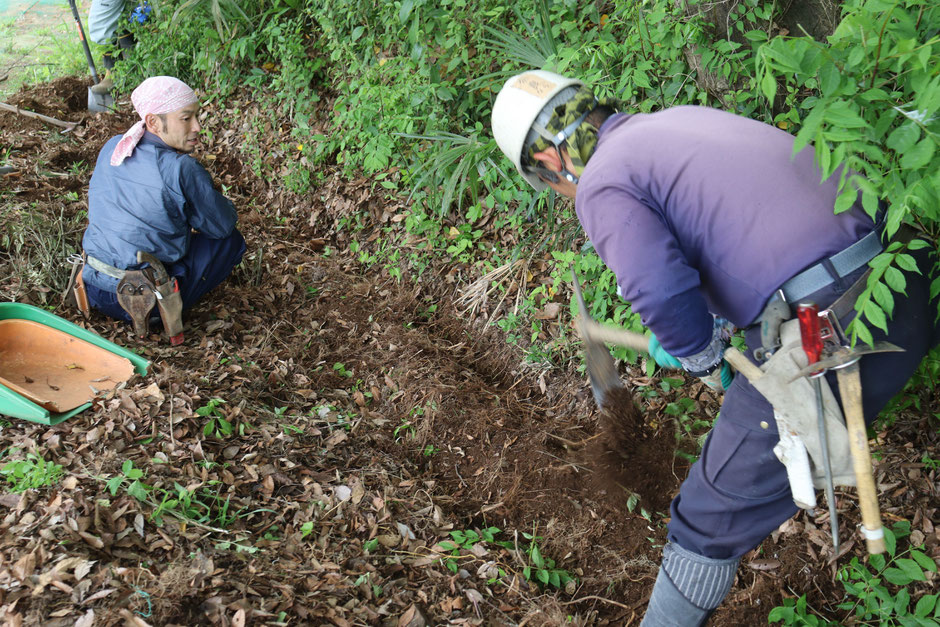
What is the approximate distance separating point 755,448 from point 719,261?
1.83 ft

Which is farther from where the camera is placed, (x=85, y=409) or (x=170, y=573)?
(x=85, y=409)

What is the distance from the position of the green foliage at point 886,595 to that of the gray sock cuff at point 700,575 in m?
0.61

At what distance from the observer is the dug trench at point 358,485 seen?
251 centimetres

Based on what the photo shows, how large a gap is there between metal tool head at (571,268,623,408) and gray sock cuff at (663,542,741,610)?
2.91 feet

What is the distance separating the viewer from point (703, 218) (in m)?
1.95

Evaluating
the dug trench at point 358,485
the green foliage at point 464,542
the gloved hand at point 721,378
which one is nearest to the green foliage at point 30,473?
the dug trench at point 358,485

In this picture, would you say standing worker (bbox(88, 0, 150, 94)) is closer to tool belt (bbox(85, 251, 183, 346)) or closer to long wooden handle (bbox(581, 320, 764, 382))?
tool belt (bbox(85, 251, 183, 346))

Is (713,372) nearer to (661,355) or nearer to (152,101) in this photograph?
(661,355)

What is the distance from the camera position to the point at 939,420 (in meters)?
2.91

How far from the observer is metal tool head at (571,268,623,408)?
2.89 m

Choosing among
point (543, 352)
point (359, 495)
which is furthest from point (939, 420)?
point (359, 495)

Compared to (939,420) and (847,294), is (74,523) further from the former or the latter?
(939,420)

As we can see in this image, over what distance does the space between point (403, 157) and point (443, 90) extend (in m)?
0.67

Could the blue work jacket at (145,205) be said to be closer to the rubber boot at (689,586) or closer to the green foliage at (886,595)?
the rubber boot at (689,586)
